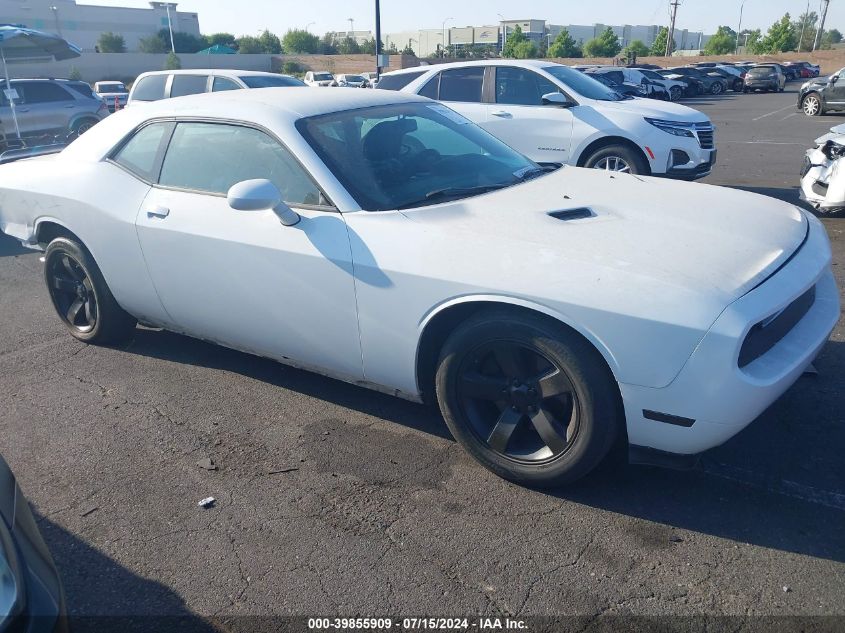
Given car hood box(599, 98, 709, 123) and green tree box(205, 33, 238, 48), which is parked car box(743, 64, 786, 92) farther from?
green tree box(205, 33, 238, 48)

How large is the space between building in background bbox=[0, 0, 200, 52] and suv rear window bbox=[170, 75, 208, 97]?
65.2 m

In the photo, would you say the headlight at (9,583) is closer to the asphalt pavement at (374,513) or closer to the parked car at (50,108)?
the asphalt pavement at (374,513)

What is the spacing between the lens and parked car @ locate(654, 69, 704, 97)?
35219 millimetres

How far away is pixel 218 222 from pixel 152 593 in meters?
1.81

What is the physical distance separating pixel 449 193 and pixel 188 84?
945cm

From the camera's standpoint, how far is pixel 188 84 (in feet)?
37.5

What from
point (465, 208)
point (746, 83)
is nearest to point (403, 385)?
point (465, 208)

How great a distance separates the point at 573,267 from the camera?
2.71m

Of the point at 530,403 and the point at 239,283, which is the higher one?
the point at 239,283

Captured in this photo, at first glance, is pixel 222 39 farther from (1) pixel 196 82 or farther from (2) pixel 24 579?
(2) pixel 24 579

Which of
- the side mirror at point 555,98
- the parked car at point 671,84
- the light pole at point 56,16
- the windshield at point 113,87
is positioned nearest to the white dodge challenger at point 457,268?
the side mirror at point 555,98

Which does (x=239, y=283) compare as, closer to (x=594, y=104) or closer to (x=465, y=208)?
(x=465, y=208)

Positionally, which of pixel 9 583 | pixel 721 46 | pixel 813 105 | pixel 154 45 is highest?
pixel 9 583

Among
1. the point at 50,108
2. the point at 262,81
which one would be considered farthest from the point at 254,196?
the point at 50,108
